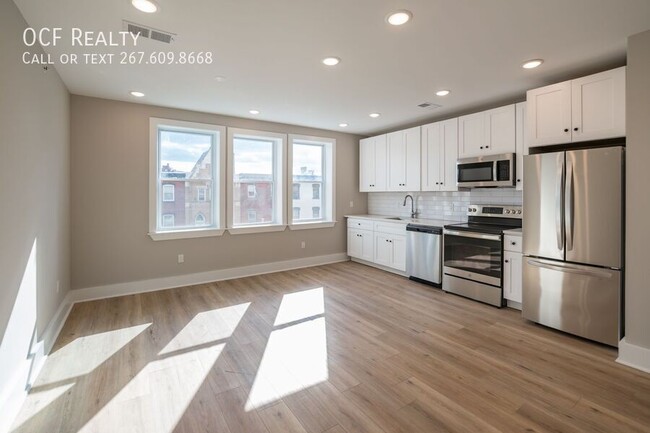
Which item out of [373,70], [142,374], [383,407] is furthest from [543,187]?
[142,374]

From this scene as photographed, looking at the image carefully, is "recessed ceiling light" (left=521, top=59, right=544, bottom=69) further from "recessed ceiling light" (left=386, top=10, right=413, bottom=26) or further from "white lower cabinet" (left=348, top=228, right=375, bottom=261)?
"white lower cabinet" (left=348, top=228, right=375, bottom=261)

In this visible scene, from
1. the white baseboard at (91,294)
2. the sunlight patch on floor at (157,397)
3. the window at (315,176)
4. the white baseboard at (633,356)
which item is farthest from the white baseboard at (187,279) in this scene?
the white baseboard at (633,356)

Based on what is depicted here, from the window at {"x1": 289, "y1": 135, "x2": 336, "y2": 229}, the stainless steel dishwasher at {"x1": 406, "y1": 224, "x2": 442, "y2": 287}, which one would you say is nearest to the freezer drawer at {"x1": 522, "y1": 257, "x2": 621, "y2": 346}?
the stainless steel dishwasher at {"x1": 406, "y1": 224, "x2": 442, "y2": 287}

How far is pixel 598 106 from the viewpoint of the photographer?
2.83 metres

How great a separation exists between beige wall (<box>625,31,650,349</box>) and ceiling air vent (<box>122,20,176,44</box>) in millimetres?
3598

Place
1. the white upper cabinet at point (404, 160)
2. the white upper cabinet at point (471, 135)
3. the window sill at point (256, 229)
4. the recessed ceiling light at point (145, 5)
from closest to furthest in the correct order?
1. the recessed ceiling light at point (145, 5)
2. the white upper cabinet at point (471, 135)
3. the window sill at point (256, 229)
4. the white upper cabinet at point (404, 160)

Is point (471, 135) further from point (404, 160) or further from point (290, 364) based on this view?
point (290, 364)

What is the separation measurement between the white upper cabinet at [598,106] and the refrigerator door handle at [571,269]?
1203mm

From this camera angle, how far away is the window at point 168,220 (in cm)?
452

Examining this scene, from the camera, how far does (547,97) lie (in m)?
3.17

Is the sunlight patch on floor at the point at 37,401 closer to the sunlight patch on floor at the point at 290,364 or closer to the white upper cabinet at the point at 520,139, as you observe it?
the sunlight patch on floor at the point at 290,364

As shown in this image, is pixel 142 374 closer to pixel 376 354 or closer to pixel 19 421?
pixel 19 421

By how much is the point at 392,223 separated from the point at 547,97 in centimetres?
264

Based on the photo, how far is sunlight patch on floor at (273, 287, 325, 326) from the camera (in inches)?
134
